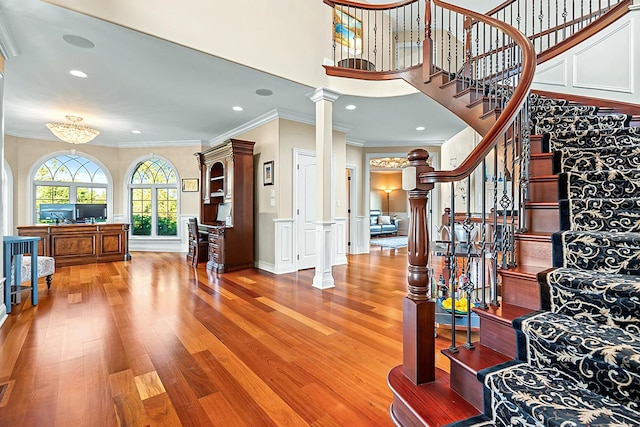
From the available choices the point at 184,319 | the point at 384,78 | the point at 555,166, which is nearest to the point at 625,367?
the point at 555,166

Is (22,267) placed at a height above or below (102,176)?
below

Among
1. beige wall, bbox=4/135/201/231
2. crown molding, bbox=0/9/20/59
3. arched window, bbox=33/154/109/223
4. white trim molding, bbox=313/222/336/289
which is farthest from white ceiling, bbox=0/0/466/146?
white trim molding, bbox=313/222/336/289

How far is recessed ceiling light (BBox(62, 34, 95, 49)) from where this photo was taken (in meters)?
2.86

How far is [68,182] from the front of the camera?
22.8 feet

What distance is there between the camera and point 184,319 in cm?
282

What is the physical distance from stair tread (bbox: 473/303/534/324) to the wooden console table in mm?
4101

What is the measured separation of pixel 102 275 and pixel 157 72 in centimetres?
327

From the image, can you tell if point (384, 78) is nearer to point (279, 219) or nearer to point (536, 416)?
point (279, 219)

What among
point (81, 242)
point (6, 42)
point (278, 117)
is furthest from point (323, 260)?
point (81, 242)

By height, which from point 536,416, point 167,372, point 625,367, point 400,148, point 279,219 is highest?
point 400,148

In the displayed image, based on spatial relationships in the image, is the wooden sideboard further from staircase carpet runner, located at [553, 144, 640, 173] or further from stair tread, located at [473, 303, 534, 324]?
staircase carpet runner, located at [553, 144, 640, 173]

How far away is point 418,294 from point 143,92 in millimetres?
4690

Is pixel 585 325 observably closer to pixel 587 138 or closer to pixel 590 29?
pixel 587 138

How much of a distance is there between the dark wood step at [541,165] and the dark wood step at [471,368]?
1.40 meters
